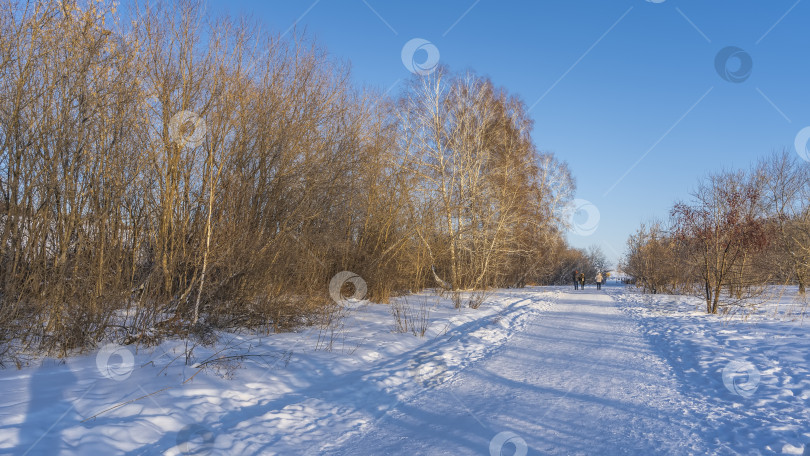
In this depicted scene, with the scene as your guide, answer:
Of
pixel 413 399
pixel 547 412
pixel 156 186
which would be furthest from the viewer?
pixel 156 186

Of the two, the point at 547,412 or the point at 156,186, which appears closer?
the point at 547,412

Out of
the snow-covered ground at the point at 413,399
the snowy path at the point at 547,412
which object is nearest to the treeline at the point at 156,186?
the snow-covered ground at the point at 413,399

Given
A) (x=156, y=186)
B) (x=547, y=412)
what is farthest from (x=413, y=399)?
(x=156, y=186)

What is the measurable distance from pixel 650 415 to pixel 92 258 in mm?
7360

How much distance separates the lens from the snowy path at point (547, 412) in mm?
3623

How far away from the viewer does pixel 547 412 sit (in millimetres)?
4406

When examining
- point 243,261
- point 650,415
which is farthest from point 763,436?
point 243,261

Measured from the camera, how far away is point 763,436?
3.66 meters

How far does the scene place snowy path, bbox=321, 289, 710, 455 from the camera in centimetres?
362

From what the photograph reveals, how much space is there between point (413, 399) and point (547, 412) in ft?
4.81

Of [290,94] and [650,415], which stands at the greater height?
[290,94]

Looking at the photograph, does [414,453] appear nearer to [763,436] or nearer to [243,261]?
[763,436]

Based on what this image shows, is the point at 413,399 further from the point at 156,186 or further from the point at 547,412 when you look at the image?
the point at 156,186

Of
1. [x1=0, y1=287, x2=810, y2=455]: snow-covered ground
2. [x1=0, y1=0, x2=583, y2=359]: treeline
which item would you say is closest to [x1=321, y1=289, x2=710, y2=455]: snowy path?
[x1=0, y1=287, x2=810, y2=455]: snow-covered ground
